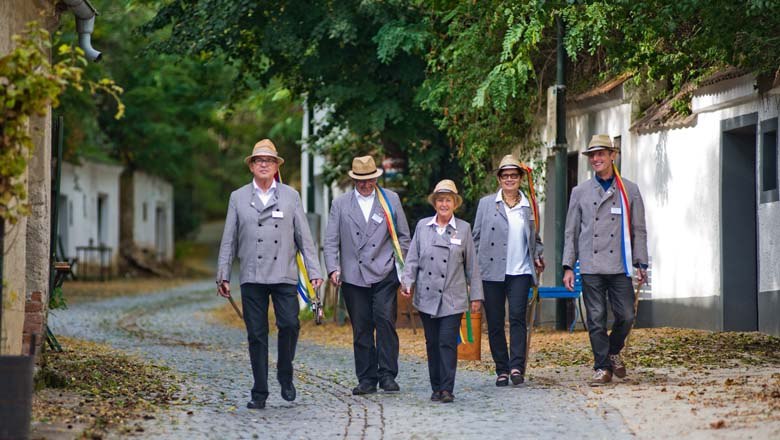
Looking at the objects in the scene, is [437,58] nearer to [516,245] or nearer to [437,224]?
[516,245]

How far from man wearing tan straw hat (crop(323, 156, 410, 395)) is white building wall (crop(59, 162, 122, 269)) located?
1275 inches

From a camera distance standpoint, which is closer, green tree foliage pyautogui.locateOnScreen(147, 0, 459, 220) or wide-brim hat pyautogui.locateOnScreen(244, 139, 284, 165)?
wide-brim hat pyautogui.locateOnScreen(244, 139, 284, 165)

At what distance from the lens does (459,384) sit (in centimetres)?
1169

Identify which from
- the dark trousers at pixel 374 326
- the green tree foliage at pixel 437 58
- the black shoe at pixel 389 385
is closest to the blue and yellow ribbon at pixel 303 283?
the dark trousers at pixel 374 326

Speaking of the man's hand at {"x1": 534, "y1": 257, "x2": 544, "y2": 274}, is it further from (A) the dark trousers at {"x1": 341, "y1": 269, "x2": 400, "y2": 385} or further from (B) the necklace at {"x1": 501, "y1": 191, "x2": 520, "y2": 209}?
(A) the dark trousers at {"x1": 341, "y1": 269, "x2": 400, "y2": 385}

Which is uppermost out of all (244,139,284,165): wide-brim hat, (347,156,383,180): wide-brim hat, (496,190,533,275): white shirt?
(244,139,284,165): wide-brim hat

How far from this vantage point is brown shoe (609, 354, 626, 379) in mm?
11195

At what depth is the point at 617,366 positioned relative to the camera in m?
11.2

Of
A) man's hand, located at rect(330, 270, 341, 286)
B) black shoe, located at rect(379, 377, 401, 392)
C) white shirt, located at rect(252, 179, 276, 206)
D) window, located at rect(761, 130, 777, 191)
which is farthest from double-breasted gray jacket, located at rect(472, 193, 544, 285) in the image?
window, located at rect(761, 130, 777, 191)

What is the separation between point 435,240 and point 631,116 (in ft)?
26.4

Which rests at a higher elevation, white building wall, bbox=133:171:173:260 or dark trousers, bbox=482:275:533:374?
white building wall, bbox=133:171:173:260

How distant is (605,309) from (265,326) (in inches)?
103

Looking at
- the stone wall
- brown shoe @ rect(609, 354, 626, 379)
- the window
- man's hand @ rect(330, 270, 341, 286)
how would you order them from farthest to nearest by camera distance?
the window < brown shoe @ rect(609, 354, 626, 379) < man's hand @ rect(330, 270, 341, 286) < the stone wall

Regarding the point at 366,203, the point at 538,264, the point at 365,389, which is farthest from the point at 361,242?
the point at 538,264
